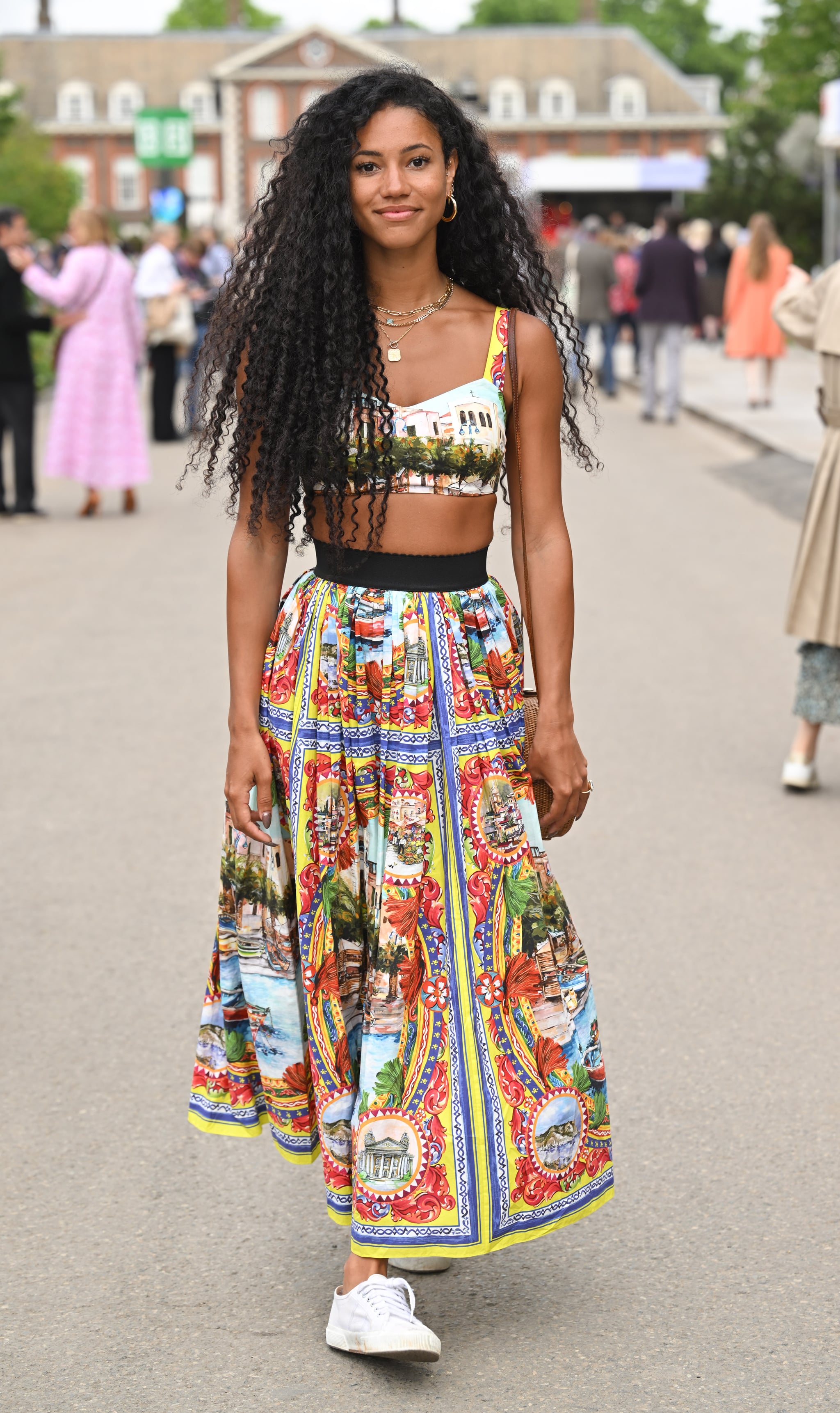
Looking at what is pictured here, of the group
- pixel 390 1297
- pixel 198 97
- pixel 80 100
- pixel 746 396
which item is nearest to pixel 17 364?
pixel 746 396

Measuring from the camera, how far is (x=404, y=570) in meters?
2.94

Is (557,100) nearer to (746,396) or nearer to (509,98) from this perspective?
(509,98)

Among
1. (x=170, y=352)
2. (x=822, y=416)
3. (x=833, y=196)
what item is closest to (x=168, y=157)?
(x=833, y=196)

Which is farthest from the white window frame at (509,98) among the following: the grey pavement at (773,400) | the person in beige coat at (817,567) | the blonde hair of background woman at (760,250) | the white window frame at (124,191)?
the person in beige coat at (817,567)

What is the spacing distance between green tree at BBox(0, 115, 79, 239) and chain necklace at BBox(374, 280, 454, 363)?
1558 inches

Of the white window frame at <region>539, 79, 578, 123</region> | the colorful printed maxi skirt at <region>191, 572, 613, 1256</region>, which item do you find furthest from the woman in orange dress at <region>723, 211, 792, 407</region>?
the white window frame at <region>539, 79, 578, 123</region>

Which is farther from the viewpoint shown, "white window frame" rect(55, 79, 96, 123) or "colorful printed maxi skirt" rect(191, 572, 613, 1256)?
"white window frame" rect(55, 79, 96, 123)

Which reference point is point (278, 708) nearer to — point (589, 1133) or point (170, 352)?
point (589, 1133)

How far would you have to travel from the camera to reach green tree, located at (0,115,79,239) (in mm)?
42562

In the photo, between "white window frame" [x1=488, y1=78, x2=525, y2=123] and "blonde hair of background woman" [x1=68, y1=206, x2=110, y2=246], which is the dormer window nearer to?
"white window frame" [x1=488, y1=78, x2=525, y2=123]

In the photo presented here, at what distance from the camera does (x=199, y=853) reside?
19.1 ft

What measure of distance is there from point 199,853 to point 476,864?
2997 millimetres

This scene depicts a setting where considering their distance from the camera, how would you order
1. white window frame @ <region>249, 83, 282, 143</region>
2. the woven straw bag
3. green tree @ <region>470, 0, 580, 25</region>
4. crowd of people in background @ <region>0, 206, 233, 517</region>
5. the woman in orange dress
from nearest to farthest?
the woven straw bag → crowd of people in background @ <region>0, 206, 233, 517</region> → the woman in orange dress → white window frame @ <region>249, 83, 282, 143</region> → green tree @ <region>470, 0, 580, 25</region>

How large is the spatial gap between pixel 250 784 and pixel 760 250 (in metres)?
17.0
